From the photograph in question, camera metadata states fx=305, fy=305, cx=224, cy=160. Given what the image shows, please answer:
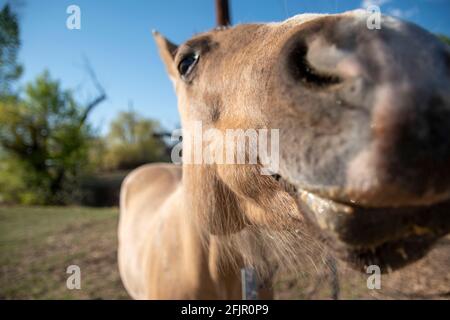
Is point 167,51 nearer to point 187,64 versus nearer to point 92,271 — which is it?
point 187,64

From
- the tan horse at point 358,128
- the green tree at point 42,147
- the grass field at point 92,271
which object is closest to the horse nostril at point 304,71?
the tan horse at point 358,128

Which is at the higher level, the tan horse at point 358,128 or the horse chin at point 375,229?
the tan horse at point 358,128

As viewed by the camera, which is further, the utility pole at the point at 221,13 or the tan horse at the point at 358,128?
the utility pole at the point at 221,13

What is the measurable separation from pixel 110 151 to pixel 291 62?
39.5m

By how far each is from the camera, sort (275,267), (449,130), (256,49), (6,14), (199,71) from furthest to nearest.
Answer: (6,14) < (275,267) < (199,71) < (256,49) < (449,130)

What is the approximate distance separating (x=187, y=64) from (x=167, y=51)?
93cm

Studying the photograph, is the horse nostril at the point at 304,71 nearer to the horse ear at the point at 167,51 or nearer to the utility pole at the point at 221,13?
the horse ear at the point at 167,51

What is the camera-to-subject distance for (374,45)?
31.7 inches

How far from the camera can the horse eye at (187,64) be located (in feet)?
6.97

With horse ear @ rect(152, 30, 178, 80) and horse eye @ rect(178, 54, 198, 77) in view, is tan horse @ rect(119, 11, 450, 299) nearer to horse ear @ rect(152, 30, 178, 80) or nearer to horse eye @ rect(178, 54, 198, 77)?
horse eye @ rect(178, 54, 198, 77)

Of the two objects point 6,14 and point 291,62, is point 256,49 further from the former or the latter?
point 6,14

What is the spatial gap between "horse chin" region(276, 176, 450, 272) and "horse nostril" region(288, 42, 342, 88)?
1.14 feet

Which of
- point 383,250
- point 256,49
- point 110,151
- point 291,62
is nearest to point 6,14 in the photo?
point 256,49

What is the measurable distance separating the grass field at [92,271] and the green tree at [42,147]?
11260 millimetres
